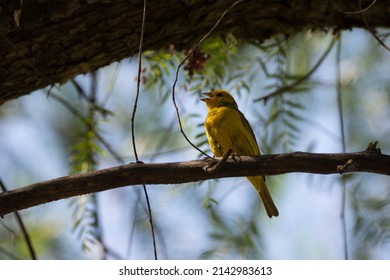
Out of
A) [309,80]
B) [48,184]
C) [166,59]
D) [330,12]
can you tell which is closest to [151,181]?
[48,184]

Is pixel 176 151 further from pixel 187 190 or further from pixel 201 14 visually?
pixel 201 14

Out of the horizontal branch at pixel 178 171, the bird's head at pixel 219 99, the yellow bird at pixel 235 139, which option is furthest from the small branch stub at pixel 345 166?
the bird's head at pixel 219 99

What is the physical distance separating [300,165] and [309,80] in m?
2.31

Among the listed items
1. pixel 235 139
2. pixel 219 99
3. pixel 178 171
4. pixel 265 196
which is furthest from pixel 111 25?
pixel 265 196

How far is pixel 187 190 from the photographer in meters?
4.83

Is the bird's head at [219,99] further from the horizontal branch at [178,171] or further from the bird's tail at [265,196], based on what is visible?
the horizontal branch at [178,171]

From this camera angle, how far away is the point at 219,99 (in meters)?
5.10

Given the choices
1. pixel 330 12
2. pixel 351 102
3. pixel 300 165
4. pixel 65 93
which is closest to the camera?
pixel 300 165

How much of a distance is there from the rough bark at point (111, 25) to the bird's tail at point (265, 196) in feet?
3.64

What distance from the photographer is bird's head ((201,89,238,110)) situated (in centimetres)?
507

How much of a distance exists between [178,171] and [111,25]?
122cm

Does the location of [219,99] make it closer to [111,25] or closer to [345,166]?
[111,25]

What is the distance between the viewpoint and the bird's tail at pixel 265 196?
4.55 metres

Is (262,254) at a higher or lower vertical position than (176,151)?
lower
